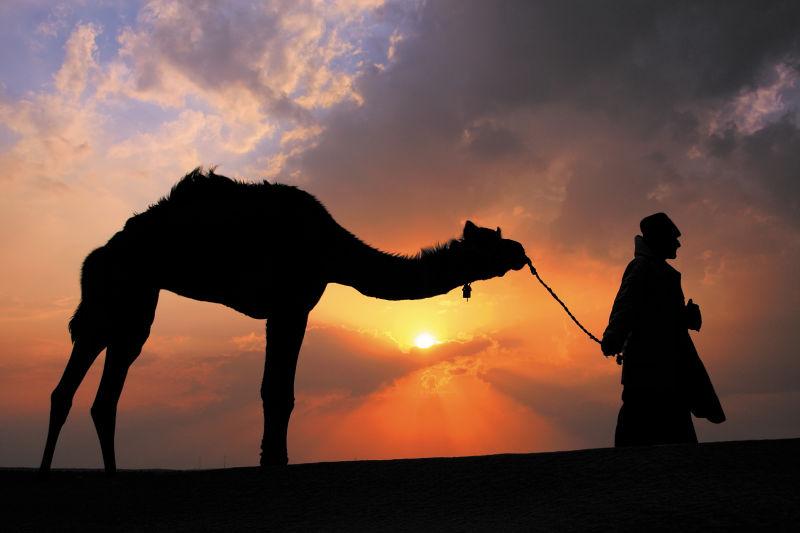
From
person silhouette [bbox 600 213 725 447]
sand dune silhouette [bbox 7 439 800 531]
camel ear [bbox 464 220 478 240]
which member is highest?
camel ear [bbox 464 220 478 240]

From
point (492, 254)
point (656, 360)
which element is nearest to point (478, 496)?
point (656, 360)

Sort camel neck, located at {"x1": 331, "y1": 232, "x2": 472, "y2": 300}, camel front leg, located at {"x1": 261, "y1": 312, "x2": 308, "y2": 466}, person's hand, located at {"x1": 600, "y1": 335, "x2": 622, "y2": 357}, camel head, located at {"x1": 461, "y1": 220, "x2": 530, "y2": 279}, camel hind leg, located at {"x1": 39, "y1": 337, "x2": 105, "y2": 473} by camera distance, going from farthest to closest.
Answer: camel neck, located at {"x1": 331, "y1": 232, "x2": 472, "y2": 300} → camel head, located at {"x1": 461, "y1": 220, "x2": 530, "y2": 279} → camel hind leg, located at {"x1": 39, "y1": 337, "x2": 105, "y2": 473} → camel front leg, located at {"x1": 261, "y1": 312, "x2": 308, "y2": 466} → person's hand, located at {"x1": 600, "y1": 335, "x2": 622, "y2": 357}

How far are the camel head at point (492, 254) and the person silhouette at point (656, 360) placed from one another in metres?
2.69

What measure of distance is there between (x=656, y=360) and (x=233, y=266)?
5.97 m

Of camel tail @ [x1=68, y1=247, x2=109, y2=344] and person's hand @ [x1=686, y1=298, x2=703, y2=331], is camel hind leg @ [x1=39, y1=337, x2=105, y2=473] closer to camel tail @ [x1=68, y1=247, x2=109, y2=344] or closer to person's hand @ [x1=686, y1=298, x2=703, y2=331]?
camel tail @ [x1=68, y1=247, x2=109, y2=344]

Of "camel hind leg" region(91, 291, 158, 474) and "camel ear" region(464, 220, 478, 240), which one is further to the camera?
"camel ear" region(464, 220, 478, 240)

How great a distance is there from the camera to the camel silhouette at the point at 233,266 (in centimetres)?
1091

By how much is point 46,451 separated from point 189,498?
357 centimetres

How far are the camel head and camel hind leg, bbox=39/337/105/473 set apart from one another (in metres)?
5.52

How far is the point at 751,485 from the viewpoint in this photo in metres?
6.16

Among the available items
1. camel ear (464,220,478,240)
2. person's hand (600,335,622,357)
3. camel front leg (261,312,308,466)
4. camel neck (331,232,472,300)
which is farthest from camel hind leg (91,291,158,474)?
person's hand (600,335,622,357)

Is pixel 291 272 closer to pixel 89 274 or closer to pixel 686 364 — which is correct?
pixel 89 274

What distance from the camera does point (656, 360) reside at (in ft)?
27.6

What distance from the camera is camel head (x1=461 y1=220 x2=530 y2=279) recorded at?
11.3m
